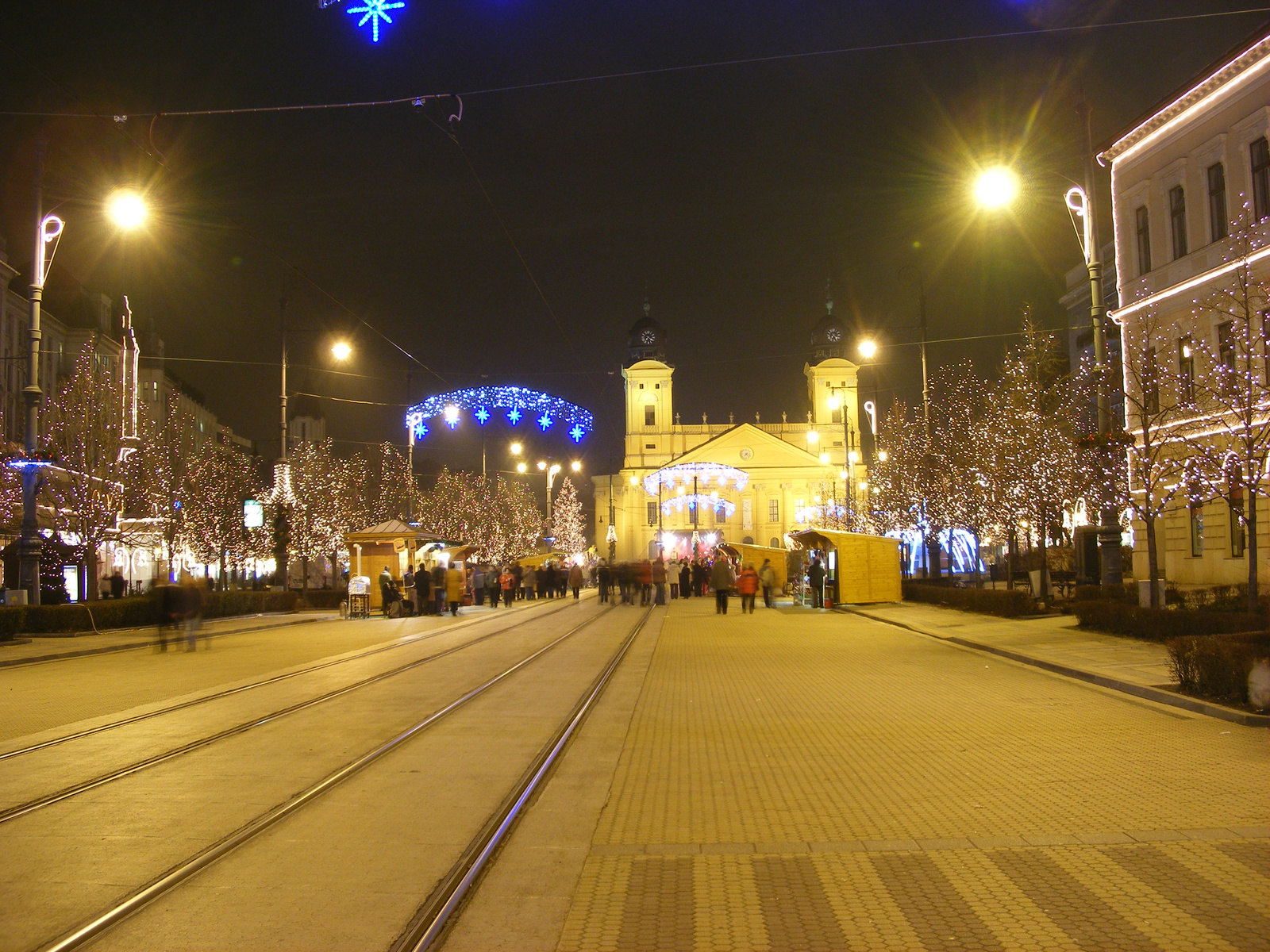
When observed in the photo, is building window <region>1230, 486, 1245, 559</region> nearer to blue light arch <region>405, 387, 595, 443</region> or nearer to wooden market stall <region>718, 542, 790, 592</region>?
blue light arch <region>405, 387, 595, 443</region>

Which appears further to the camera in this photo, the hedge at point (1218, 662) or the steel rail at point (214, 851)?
the hedge at point (1218, 662)

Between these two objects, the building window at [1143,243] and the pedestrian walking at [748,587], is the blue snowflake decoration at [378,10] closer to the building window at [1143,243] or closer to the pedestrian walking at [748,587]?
the pedestrian walking at [748,587]

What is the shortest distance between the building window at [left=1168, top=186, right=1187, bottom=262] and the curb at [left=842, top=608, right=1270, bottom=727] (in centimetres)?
1604

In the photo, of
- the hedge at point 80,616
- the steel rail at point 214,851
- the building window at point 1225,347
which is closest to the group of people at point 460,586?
the hedge at point 80,616

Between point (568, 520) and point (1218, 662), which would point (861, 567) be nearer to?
point (1218, 662)

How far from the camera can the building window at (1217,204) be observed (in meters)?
27.9

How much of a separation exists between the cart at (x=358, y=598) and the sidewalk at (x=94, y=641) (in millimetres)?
1435

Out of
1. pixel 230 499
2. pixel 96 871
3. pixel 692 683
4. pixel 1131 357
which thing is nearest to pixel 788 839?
pixel 96 871

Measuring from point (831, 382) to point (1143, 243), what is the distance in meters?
70.7

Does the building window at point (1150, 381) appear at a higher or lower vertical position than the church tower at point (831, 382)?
lower

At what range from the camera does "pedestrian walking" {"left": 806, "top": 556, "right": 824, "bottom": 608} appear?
34719mm

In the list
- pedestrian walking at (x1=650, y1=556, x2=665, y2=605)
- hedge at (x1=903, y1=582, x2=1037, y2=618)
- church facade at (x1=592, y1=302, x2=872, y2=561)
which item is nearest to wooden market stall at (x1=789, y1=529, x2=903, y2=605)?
hedge at (x1=903, y1=582, x2=1037, y2=618)

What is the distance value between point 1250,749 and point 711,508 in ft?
309

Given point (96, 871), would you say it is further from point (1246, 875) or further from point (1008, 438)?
point (1008, 438)
